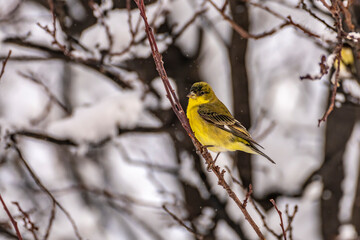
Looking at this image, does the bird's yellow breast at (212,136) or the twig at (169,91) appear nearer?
the twig at (169,91)

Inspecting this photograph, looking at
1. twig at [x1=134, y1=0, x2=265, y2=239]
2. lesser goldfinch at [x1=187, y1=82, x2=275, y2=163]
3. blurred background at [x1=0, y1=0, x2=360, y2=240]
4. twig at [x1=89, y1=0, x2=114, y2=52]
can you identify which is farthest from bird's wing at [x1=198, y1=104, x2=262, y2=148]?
twig at [x1=89, y1=0, x2=114, y2=52]

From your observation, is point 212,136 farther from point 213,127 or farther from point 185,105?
point 185,105

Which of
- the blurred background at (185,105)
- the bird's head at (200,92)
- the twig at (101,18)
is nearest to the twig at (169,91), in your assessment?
the blurred background at (185,105)

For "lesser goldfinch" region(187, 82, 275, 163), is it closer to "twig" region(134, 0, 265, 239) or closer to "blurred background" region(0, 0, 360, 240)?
"blurred background" region(0, 0, 360, 240)

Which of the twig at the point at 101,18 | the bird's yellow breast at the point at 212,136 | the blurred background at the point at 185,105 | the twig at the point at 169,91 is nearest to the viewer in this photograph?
the twig at the point at 169,91

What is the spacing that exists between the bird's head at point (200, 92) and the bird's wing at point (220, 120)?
2.9 inches

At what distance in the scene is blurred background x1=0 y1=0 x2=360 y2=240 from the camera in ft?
17.9

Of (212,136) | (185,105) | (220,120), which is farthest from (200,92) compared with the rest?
(185,105)

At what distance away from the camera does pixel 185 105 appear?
6.67m

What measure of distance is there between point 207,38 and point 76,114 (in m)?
3.03

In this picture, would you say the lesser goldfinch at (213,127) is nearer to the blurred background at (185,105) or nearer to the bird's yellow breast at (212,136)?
the bird's yellow breast at (212,136)

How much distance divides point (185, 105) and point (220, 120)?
7.15ft

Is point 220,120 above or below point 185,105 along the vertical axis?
below

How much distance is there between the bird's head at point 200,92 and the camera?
4422 mm
